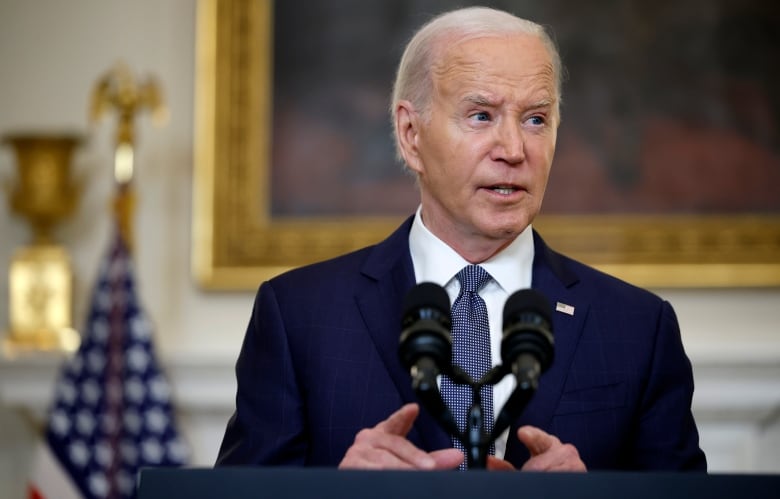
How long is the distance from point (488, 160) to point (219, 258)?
11.0ft

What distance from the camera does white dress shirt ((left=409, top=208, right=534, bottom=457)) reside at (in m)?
2.73

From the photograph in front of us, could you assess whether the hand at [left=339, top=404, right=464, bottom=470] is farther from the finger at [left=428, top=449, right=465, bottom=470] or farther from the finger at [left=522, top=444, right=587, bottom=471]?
the finger at [left=522, top=444, right=587, bottom=471]

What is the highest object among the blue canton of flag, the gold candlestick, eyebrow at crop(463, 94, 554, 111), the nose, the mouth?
eyebrow at crop(463, 94, 554, 111)

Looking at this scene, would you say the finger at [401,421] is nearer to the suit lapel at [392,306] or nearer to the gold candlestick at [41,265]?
the suit lapel at [392,306]

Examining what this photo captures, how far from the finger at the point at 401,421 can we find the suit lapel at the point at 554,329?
15.0 inches

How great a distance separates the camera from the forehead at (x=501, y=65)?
267 centimetres

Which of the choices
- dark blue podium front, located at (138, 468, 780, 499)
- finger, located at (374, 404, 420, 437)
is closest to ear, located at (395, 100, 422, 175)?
finger, located at (374, 404, 420, 437)

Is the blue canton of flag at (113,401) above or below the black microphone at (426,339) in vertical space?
below

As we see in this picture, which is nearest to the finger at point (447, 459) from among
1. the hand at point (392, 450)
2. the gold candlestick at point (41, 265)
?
the hand at point (392, 450)

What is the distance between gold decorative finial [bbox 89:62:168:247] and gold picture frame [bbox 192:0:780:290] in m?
0.33

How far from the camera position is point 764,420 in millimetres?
5809

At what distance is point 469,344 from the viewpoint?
105 inches

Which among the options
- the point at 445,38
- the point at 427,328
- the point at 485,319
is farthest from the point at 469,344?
the point at 427,328

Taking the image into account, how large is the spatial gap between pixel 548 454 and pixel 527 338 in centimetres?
41
